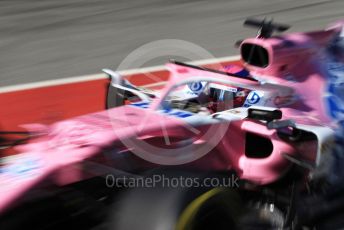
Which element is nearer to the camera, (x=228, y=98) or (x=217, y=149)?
(x=217, y=149)

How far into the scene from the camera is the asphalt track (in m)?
8.49

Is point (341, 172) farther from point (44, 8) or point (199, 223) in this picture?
point (44, 8)

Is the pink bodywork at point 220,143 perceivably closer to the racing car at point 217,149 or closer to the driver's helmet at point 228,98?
the racing car at point 217,149

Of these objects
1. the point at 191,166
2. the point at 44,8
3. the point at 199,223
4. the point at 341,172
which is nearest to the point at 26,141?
the point at 191,166

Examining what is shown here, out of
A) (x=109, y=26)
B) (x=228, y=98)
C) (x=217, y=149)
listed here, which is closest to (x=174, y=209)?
(x=217, y=149)

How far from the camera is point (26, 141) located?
395 cm

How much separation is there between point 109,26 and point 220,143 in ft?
22.2

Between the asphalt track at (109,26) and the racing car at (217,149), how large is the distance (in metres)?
3.82

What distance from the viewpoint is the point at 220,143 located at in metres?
3.64

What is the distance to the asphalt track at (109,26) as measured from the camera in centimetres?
849

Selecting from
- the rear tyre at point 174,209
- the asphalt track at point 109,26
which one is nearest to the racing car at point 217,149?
the rear tyre at point 174,209

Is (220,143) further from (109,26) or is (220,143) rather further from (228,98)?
(109,26)

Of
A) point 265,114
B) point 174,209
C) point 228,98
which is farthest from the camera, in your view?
point 228,98

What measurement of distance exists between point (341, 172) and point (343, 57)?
921 mm
